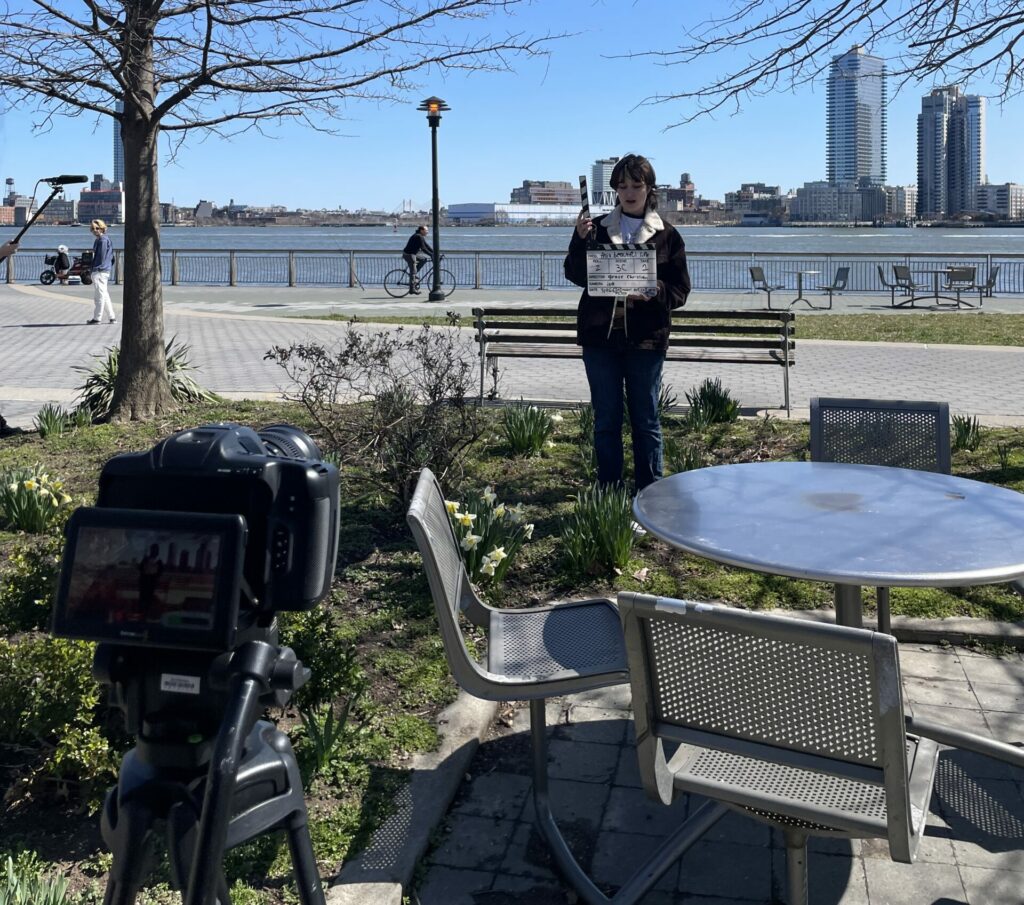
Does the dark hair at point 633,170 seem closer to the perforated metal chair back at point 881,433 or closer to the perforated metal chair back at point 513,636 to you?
the perforated metal chair back at point 881,433

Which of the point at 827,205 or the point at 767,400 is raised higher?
the point at 827,205

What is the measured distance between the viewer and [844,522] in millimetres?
3531

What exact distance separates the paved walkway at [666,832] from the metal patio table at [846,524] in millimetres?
668

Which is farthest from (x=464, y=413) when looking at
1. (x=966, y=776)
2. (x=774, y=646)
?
(x=774, y=646)

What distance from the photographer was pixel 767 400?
10461 mm

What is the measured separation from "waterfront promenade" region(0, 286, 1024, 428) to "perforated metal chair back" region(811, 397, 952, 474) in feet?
13.9

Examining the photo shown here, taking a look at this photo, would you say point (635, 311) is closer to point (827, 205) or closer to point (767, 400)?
point (767, 400)

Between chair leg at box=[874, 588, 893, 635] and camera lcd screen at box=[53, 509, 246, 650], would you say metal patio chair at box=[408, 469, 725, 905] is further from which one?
camera lcd screen at box=[53, 509, 246, 650]

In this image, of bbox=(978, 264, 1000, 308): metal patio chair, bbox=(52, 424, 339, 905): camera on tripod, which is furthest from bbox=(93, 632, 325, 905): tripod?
bbox=(978, 264, 1000, 308): metal patio chair

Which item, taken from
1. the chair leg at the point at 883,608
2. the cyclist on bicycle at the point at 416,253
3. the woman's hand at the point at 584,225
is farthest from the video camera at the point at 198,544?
the cyclist on bicycle at the point at 416,253

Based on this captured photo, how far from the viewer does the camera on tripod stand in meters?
1.75

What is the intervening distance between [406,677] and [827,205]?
93.0m

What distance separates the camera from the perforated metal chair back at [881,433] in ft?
15.8

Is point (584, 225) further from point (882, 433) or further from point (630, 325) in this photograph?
point (882, 433)
